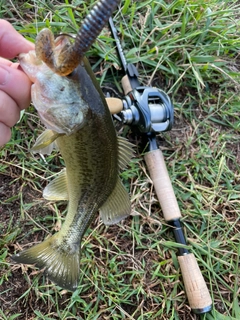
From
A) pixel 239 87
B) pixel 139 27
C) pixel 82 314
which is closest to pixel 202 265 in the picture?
pixel 82 314

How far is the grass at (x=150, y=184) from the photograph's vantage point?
248cm

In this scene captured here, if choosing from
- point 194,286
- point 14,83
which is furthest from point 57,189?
point 194,286

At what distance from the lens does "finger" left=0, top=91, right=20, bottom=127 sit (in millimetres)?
1559

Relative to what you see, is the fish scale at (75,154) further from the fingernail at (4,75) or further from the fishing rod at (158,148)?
the fishing rod at (158,148)

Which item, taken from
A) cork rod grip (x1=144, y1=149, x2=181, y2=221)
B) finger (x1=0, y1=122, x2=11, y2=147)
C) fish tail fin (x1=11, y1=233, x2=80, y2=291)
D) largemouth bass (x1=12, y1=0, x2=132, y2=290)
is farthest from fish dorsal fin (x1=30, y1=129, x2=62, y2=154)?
cork rod grip (x1=144, y1=149, x2=181, y2=221)

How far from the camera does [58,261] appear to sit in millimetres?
1981

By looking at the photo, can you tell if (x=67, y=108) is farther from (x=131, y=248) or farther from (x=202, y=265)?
(x=202, y=265)

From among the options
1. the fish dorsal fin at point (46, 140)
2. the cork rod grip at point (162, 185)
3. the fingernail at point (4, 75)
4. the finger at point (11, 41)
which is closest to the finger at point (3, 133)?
the fish dorsal fin at point (46, 140)

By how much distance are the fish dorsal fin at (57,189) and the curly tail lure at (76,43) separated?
30.2 inches

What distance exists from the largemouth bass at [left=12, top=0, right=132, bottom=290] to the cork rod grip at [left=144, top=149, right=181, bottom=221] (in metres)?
0.68

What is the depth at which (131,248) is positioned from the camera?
2.65 meters

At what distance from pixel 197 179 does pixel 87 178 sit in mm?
1276

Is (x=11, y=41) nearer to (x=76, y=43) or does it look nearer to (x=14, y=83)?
(x=14, y=83)

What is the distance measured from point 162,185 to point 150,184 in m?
0.14
